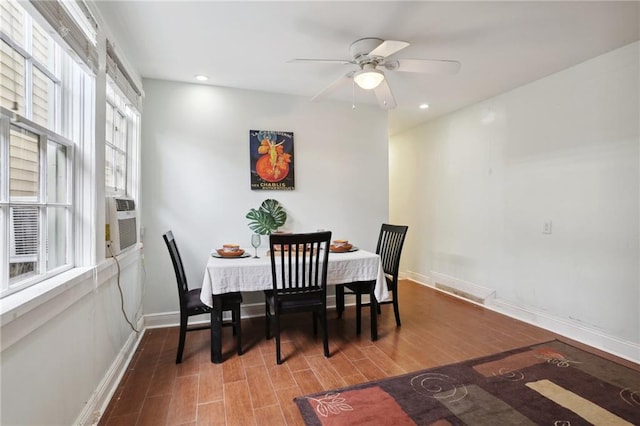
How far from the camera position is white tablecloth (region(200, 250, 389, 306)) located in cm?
234

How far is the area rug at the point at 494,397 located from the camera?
5.71 ft

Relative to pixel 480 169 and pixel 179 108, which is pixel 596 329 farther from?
pixel 179 108

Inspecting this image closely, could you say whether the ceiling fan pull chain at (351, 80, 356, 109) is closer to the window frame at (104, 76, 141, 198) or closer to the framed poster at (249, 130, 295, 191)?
the framed poster at (249, 130, 295, 191)

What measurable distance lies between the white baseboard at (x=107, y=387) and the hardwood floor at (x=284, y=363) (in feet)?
0.14

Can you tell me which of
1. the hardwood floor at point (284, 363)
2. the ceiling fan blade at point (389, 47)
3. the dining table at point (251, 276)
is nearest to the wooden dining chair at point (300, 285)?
the dining table at point (251, 276)

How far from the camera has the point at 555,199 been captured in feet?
9.94

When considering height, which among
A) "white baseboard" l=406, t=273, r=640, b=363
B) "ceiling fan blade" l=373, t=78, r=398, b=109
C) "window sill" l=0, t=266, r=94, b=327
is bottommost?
"white baseboard" l=406, t=273, r=640, b=363

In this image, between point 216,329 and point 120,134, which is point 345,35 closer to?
point 120,134

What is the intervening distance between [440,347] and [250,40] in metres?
2.93

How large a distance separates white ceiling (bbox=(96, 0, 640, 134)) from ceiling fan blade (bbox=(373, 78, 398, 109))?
34 cm

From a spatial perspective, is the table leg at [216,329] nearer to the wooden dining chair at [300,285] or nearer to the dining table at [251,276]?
the dining table at [251,276]

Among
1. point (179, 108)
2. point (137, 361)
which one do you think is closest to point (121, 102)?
point (179, 108)

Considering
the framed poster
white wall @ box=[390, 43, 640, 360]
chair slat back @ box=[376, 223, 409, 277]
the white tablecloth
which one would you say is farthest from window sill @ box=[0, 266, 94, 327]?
white wall @ box=[390, 43, 640, 360]

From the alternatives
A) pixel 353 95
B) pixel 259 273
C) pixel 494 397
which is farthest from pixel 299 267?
pixel 353 95
